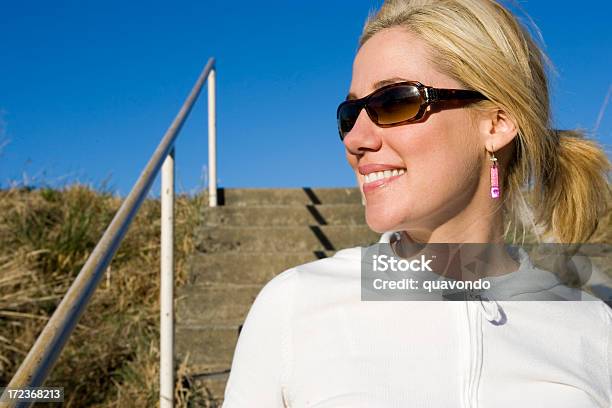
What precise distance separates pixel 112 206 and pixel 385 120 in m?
3.82

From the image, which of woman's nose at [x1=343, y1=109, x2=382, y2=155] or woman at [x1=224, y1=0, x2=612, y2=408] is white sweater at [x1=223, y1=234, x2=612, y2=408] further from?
woman's nose at [x1=343, y1=109, x2=382, y2=155]

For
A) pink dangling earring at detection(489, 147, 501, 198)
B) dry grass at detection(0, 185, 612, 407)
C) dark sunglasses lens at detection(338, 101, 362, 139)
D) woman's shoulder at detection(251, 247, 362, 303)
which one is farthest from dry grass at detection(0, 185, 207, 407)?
pink dangling earring at detection(489, 147, 501, 198)

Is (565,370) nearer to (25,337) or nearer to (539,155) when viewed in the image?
(539,155)

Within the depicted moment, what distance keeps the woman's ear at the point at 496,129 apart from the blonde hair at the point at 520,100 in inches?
0.7

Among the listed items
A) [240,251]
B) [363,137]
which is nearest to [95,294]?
[240,251]

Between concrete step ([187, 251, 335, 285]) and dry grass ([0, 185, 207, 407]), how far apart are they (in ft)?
0.77

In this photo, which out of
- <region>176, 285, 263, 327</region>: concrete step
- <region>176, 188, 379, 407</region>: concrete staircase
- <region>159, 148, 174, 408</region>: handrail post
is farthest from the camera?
<region>176, 285, 263, 327</region>: concrete step

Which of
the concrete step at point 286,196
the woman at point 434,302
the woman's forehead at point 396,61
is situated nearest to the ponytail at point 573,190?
the woman at point 434,302

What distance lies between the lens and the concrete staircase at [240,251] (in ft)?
10.8

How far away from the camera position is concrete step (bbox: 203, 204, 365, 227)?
185 inches

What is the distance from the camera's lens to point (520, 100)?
142cm

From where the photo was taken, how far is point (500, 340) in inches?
53.4

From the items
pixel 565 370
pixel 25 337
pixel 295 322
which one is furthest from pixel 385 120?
pixel 25 337

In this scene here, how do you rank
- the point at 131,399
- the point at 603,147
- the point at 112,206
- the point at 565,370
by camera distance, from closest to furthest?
the point at 565,370
the point at 603,147
the point at 131,399
the point at 112,206
